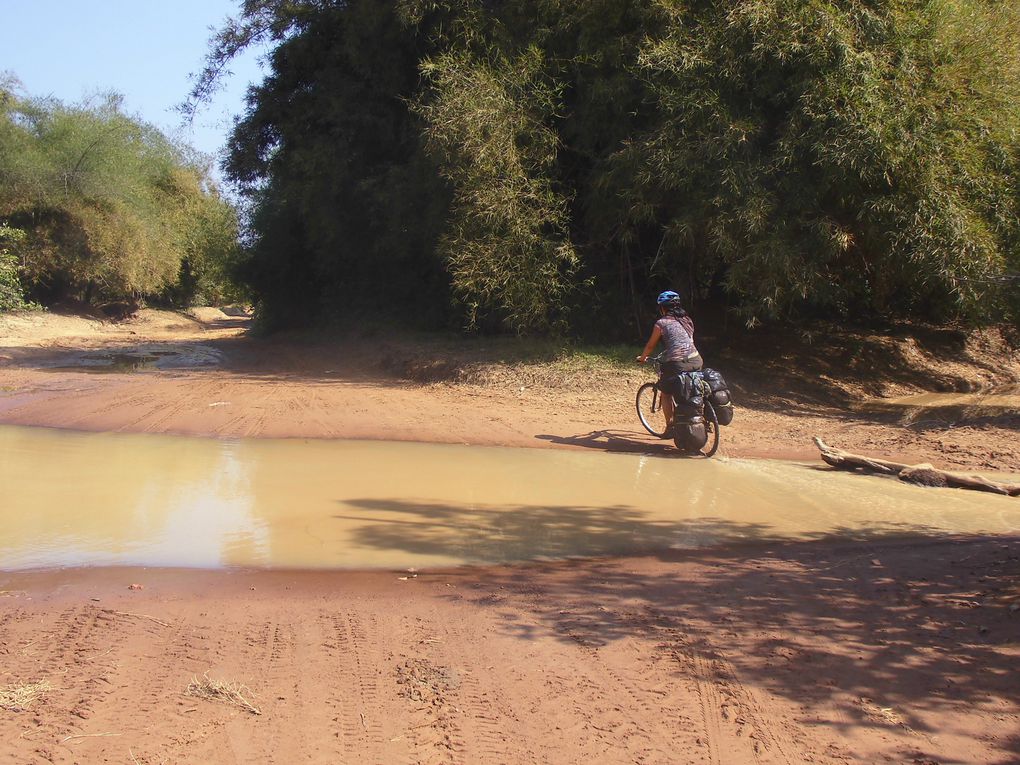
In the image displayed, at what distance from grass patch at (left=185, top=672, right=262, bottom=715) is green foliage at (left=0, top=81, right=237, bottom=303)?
24658mm

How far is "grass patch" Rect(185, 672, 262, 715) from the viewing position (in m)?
3.68

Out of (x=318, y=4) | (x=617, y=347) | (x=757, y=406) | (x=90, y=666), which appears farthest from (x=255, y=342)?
(x=90, y=666)

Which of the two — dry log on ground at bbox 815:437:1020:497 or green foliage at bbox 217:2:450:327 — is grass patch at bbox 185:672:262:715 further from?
green foliage at bbox 217:2:450:327

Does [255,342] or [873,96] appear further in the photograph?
[255,342]

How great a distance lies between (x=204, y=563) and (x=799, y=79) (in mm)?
11051

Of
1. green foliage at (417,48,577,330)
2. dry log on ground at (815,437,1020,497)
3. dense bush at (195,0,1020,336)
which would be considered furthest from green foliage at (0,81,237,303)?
dry log on ground at (815,437,1020,497)

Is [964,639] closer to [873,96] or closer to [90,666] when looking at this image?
[90,666]

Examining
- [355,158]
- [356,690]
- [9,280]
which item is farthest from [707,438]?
[9,280]

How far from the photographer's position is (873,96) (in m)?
12.3

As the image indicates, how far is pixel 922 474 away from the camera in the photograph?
8594 mm

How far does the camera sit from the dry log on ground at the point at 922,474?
27.1 feet

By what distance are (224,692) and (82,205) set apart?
30668mm

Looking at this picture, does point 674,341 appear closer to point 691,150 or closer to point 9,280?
point 691,150

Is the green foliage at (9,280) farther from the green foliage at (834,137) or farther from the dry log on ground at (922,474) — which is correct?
the dry log on ground at (922,474)
